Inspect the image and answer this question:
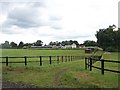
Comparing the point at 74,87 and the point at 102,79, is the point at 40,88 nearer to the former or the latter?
the point at 74,87

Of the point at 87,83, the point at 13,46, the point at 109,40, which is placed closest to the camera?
the point at 87,83

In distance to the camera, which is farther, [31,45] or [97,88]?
[31,45]

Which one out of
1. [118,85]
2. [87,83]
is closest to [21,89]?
[87,83]

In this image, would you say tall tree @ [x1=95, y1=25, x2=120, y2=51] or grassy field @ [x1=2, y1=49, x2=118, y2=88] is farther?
tall tree @ [x1=95, y1=25, x2=120, y2=51]

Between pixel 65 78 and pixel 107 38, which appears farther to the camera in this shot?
pixel 107 38

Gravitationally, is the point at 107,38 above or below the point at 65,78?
above

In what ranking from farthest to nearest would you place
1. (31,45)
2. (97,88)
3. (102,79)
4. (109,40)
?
(31,45) → (109,40) → (102,79) → (97,88)

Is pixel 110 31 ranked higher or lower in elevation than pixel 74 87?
higher

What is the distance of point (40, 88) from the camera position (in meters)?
10.3

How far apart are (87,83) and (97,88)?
4.27 feet

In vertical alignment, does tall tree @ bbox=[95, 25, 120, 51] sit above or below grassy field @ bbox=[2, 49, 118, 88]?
above

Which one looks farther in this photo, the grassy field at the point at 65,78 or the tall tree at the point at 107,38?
the tall tree at the point at 107,38

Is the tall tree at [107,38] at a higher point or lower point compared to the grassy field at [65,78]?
higher

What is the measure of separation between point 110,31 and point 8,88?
95.0 metres
